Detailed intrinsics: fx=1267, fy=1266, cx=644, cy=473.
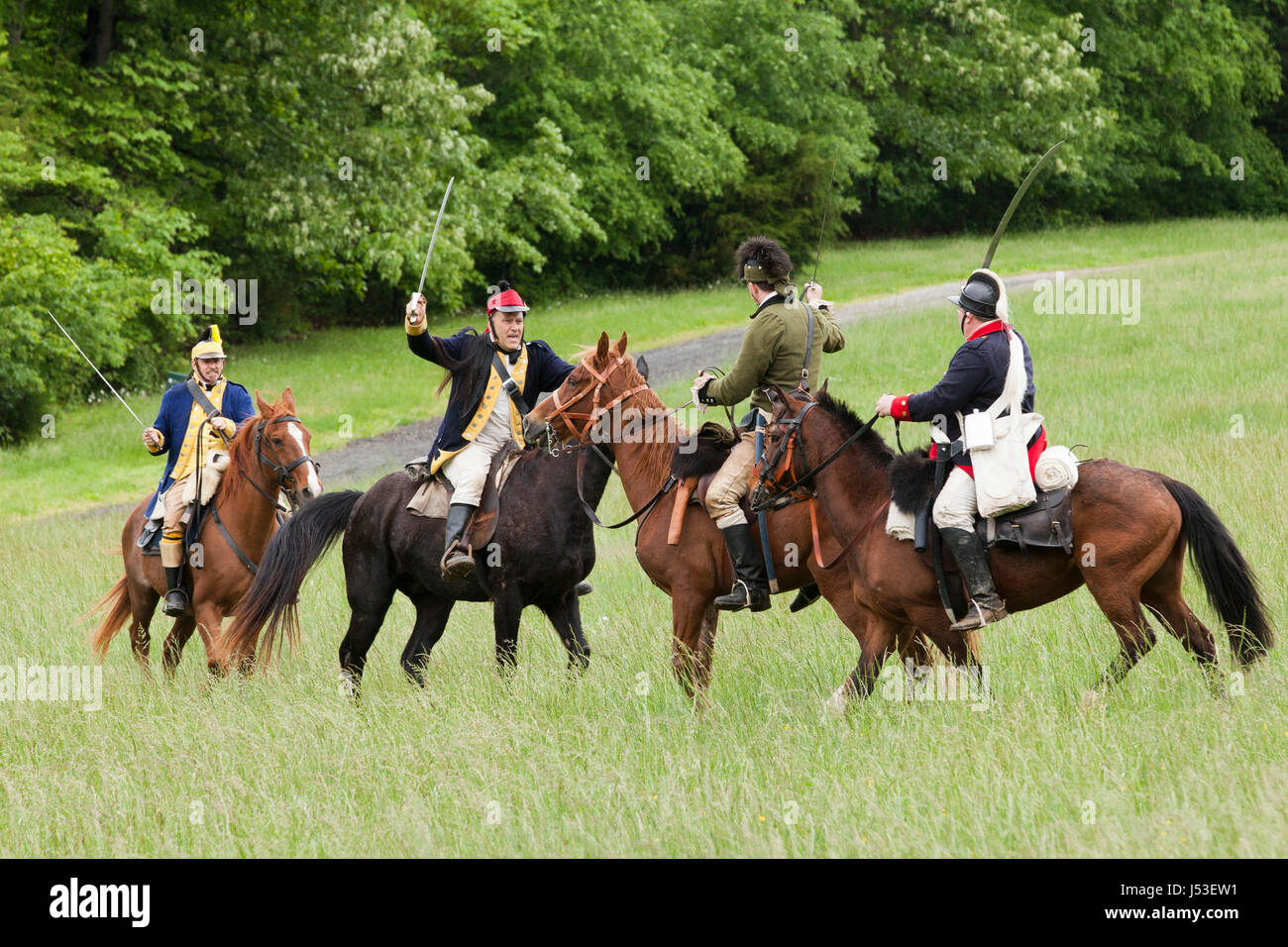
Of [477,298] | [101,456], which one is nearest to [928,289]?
[477,298]

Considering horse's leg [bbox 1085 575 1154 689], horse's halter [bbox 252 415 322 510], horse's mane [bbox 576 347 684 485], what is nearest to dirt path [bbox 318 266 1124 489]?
horse's halter [bbox 252 415 322 510]

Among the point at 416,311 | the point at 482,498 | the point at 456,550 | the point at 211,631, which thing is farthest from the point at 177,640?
the point at 416,311

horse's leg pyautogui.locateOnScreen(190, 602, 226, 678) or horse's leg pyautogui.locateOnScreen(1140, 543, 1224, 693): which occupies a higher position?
horse's leg pyautogui.locateOnScreen(1140, 543, 1224, 693)

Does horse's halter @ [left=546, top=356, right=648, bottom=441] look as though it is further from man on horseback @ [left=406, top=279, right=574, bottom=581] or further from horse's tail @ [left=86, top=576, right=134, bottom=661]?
horse's tail @ [left=86, top=576, right=134, bottom=661]

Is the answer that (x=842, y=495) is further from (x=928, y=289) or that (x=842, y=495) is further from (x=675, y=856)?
(x=928, y=289)

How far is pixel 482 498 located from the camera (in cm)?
834

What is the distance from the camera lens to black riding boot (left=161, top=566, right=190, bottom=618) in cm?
905

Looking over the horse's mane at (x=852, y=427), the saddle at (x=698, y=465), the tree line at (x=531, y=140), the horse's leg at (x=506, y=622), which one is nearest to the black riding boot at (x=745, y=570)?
the saddle at (x=698, y=465)

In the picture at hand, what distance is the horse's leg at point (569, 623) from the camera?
8273mm

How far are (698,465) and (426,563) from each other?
2025 millimetres

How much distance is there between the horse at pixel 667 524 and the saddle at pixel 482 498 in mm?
578

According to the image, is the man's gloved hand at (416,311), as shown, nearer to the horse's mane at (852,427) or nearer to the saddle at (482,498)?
the saddle at (482,498)

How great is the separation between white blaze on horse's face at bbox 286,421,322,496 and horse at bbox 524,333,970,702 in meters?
1.74

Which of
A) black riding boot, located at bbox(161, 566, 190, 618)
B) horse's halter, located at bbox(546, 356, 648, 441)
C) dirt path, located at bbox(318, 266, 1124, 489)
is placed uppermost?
horse's halter, located at bbox(546, 356, 648, 441)
